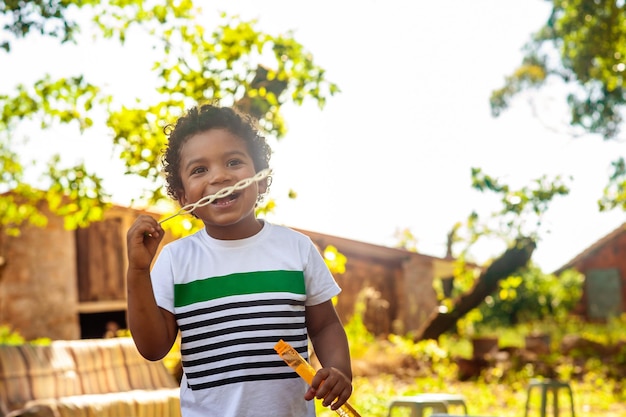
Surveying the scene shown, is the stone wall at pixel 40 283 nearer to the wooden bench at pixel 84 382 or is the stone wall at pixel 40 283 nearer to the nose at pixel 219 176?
the wooden bench at pixel 84 382

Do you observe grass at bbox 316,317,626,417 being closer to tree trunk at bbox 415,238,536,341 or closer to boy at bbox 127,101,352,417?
tree trunk at bbox 415,238,536,341

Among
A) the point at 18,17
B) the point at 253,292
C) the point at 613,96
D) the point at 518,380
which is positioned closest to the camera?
the point at 253,292

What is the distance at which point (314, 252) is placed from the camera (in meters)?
2.09

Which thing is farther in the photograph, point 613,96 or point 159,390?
point 613,96

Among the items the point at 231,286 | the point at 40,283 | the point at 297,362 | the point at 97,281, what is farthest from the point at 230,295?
the point at 97,281

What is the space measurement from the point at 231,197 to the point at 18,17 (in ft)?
11.1

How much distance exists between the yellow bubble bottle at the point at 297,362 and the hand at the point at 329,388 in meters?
0.01

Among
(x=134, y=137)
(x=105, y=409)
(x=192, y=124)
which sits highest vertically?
(x=134, y=137)

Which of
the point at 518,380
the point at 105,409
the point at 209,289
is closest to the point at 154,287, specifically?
Result: the point at 209,289

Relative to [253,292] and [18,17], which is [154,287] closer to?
[253,292]

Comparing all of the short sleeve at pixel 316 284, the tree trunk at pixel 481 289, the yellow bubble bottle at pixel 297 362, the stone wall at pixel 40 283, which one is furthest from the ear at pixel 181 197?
the stone wall at pixel 40 283

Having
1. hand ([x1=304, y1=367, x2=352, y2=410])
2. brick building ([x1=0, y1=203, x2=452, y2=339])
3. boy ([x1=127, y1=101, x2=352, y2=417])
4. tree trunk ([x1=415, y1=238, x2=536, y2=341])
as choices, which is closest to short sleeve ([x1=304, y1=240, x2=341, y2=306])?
boy ([x1=127, y1=101, x2=352, y2=417])

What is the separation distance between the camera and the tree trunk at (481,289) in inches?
422

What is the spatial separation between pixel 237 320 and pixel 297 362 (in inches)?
8.7
